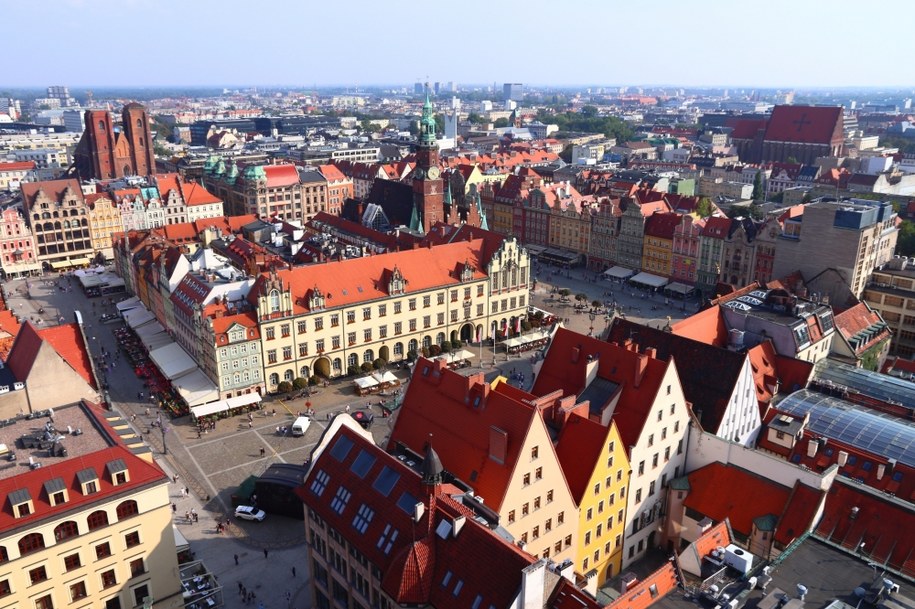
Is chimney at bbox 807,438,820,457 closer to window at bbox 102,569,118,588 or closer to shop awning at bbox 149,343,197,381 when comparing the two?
window at bbox 102,569,118,588

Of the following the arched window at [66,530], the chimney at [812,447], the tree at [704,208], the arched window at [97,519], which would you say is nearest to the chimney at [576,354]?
the chimney at [812,447]

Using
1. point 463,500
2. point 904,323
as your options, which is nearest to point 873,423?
point 463,500

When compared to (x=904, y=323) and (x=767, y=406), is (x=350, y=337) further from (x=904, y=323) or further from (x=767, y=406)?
(x=904, y=323)

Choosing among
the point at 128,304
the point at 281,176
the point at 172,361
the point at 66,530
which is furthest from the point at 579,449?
the point at 281,176

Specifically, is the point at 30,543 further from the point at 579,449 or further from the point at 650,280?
the point at 650,280

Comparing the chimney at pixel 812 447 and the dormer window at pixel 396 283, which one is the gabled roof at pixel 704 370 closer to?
the chimney at pixel 812 447

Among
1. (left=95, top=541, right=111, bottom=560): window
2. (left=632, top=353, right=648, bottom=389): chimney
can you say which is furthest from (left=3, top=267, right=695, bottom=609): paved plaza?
(left=632, top=353, right=648, bottom=389): chimney
